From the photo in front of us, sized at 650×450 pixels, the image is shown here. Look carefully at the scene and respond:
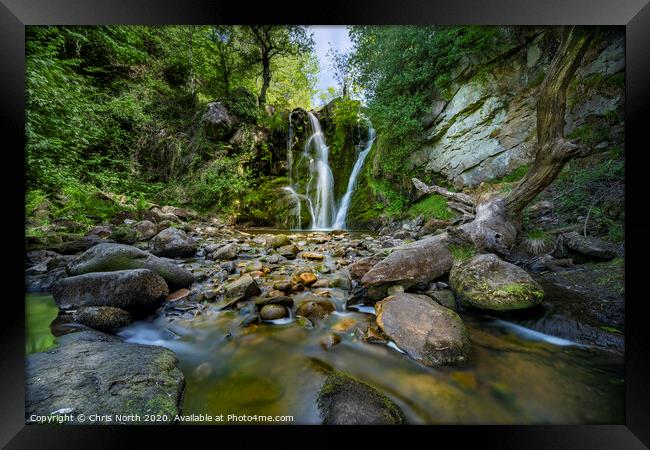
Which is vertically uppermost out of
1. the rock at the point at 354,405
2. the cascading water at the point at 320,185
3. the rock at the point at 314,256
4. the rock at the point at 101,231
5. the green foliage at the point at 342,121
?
the green foliage at the point at 342,121

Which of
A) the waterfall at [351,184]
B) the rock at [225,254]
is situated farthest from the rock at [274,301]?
the waterfall at [351,184]

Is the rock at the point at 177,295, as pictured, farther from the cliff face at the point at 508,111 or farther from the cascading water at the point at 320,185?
the cascading water at the point at 320,185

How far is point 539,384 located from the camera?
116 centimetres

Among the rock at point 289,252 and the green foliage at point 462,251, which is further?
the rock at point 289,252

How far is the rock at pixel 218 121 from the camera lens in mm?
6872

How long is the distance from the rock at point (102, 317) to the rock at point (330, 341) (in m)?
1.63

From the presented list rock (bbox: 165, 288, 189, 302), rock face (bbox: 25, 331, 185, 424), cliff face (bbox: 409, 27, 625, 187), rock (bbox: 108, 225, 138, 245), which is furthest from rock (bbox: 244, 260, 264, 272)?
cliff face (bbox: 409, 27, 625, 187)

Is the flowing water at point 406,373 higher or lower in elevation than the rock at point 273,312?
lower

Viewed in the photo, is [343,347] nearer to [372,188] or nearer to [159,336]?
[159,336]

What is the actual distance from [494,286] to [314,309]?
5.19 feet

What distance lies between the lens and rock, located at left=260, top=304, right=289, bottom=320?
185 cm

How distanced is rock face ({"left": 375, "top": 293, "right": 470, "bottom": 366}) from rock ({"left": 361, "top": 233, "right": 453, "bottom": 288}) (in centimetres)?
33

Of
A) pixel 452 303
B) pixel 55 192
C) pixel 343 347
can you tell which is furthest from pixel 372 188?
pixel 55 192
